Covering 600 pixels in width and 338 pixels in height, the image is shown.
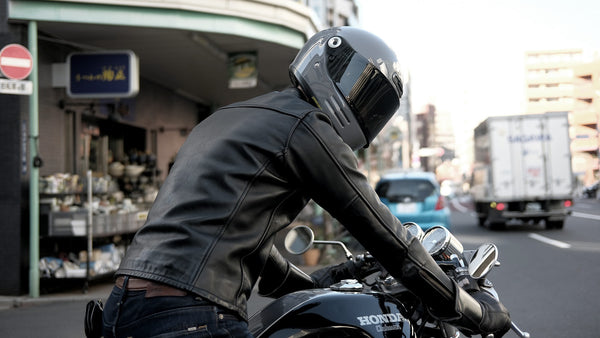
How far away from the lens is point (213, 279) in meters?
1.44

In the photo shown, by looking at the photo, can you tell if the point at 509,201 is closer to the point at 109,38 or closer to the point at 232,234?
the point at 109,38

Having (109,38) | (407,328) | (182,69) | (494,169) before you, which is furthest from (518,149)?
(407,328)

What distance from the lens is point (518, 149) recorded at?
18484 millimetres

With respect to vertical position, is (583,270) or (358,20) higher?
(358,20)

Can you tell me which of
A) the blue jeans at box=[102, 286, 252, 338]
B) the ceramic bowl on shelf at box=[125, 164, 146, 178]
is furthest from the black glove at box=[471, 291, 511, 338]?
the ceramic bowl on shelf at box=[125, 164, 146, 178]

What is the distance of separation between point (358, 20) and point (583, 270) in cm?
3989

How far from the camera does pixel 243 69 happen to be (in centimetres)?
1166

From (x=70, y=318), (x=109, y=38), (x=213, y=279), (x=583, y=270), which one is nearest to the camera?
(x=213, y=279)

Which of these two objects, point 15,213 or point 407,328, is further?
point 15,213

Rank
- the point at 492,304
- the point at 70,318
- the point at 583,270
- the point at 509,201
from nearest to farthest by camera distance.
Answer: the point at 492,304 < the point at 70,318 < the point at 583,270 < the point at 509,201

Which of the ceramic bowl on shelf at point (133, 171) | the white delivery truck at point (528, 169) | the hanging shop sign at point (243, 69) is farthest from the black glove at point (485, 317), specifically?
the white delivery truck at point (528, 169)

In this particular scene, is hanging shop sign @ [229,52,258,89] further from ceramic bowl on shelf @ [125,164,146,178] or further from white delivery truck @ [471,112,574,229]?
white delivery truck @ [471,112,574,229]

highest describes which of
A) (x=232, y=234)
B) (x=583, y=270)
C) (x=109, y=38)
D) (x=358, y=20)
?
(x=358, y=20)

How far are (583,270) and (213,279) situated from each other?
9242mm
